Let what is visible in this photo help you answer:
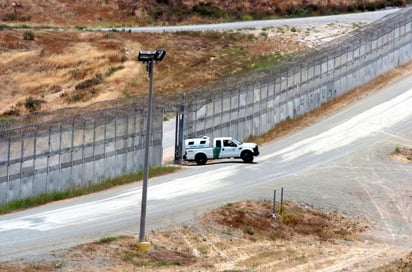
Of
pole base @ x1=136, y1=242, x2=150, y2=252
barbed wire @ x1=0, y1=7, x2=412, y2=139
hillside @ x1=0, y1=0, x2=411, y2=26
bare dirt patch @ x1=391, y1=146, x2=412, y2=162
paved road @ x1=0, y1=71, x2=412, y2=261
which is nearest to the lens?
pole base @ x1=136, y1=242, x2=150, y2=252

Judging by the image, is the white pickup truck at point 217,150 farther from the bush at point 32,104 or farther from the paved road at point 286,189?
the bush at point 32,104

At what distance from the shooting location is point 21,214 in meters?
47.8

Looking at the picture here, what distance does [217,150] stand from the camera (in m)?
63.2

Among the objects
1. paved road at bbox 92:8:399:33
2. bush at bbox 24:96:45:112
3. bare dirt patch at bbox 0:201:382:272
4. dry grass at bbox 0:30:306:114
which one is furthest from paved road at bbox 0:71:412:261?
paved road at bbox 92:8:399:33

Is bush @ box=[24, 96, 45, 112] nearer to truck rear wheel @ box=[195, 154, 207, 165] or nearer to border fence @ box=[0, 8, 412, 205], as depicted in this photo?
border fence @ box=[0, 8, 412, 205]

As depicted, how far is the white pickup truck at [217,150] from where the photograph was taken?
6303cm

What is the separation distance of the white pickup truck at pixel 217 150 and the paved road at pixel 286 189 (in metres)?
0.88

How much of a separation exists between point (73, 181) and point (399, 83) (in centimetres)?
3971

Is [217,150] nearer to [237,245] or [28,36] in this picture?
[237,245]

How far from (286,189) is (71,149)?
1226 cm

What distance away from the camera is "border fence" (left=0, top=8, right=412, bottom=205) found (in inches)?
2029

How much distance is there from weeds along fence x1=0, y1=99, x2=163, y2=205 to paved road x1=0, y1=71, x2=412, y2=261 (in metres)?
1.95

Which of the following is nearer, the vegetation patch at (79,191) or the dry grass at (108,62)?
the vegetation patch at (79,191)

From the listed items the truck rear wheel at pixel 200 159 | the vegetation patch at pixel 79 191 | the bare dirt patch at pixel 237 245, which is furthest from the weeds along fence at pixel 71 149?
the bare dirt patch at pixel 237 245
